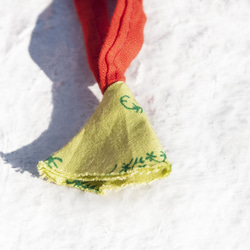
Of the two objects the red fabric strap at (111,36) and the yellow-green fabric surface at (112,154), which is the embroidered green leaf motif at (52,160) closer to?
the yellow-green fabric surface at (112,154)

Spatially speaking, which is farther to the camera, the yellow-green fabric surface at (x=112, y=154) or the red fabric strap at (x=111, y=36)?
the red fabric strap at (x=111, y=36)

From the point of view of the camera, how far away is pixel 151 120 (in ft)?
2.05

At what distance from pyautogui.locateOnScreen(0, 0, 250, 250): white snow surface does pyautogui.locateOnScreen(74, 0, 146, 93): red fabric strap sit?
3cm

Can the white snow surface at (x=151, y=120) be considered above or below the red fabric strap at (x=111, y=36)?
below

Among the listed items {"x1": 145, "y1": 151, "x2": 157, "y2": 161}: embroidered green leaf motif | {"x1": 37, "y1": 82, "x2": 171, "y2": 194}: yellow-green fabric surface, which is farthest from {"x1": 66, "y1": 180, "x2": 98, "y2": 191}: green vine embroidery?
{"x1": 145, "y1": 151, "x2": 157, "y2": 161}: embroidered green leaf motif

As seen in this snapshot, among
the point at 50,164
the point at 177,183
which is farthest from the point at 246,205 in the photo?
the point at 50,164

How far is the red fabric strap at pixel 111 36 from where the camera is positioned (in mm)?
611

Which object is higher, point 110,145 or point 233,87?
point 110,145

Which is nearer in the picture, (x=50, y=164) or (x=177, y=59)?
(x=50, y=164)

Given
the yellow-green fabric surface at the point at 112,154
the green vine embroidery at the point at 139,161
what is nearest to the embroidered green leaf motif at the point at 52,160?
the yellow-green fabric surface at the point at 112,154

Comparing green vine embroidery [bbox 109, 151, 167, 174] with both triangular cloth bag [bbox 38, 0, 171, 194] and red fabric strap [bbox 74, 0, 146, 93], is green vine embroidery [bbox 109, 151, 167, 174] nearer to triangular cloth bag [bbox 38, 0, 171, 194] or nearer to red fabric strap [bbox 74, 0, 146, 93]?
triangular cloth bag [bbox 38, 0, 171, 194]

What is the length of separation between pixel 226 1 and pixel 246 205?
45cm

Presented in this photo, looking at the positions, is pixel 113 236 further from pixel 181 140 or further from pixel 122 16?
pixel 122 16

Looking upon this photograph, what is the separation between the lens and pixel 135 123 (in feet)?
1.80
